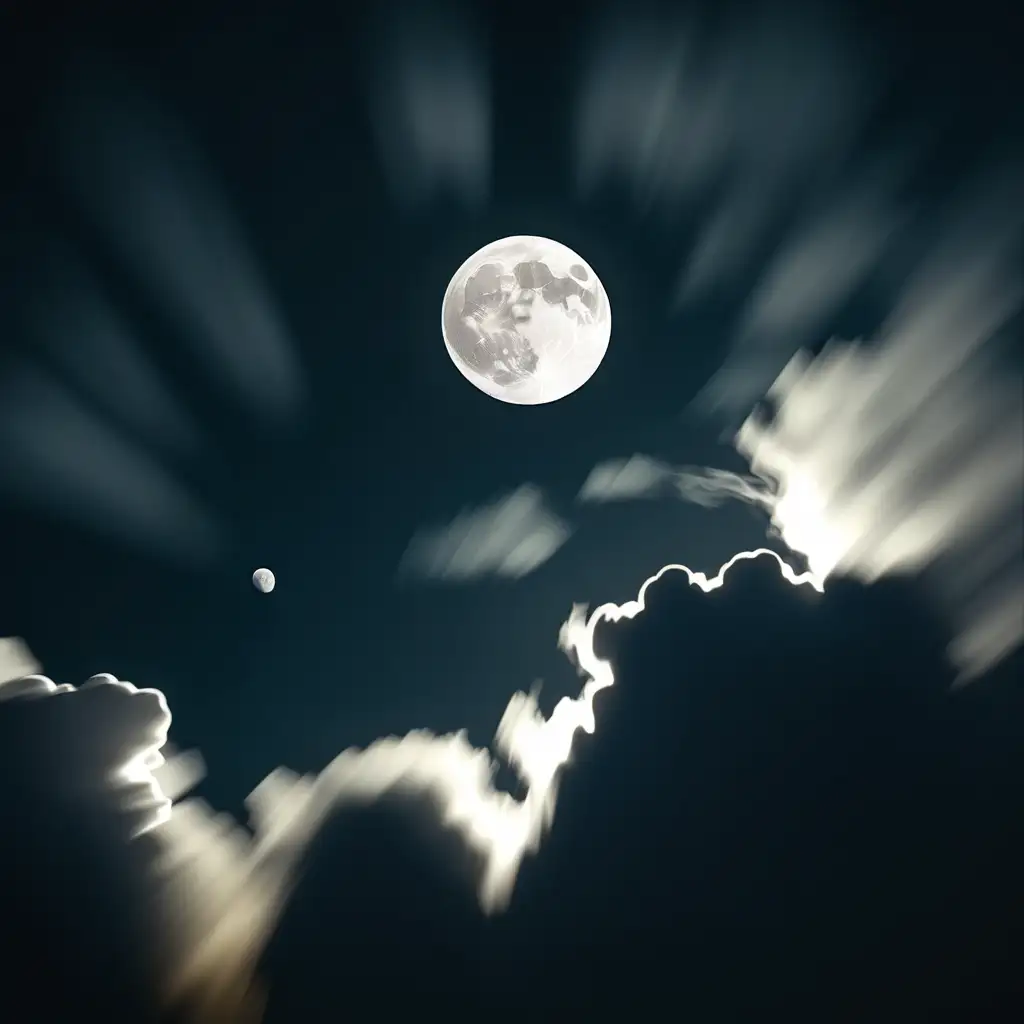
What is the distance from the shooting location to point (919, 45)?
4996 millimetres

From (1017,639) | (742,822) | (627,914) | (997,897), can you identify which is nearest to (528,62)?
(1017,639)

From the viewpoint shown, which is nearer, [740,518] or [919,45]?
[919,45]

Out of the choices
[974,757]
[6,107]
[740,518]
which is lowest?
[974,757]

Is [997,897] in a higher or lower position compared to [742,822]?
lower

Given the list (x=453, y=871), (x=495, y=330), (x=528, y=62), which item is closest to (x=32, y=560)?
(x=495, y=330)

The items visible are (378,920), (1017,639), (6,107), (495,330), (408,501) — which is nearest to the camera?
(6,107)

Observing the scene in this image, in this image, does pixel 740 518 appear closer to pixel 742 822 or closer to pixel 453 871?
pixel 742 822

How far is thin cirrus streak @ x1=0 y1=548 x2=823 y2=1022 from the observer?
671cm

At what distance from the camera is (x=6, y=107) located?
194 inches

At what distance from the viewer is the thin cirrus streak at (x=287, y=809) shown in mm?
6707

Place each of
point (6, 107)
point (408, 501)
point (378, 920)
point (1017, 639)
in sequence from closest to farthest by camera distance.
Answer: point (6, 107), point (408, 501), point (1017, 639), point (378, 920)

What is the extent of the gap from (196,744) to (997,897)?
31.3ft

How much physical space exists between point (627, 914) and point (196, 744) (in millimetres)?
5465

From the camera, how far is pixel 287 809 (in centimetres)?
693
